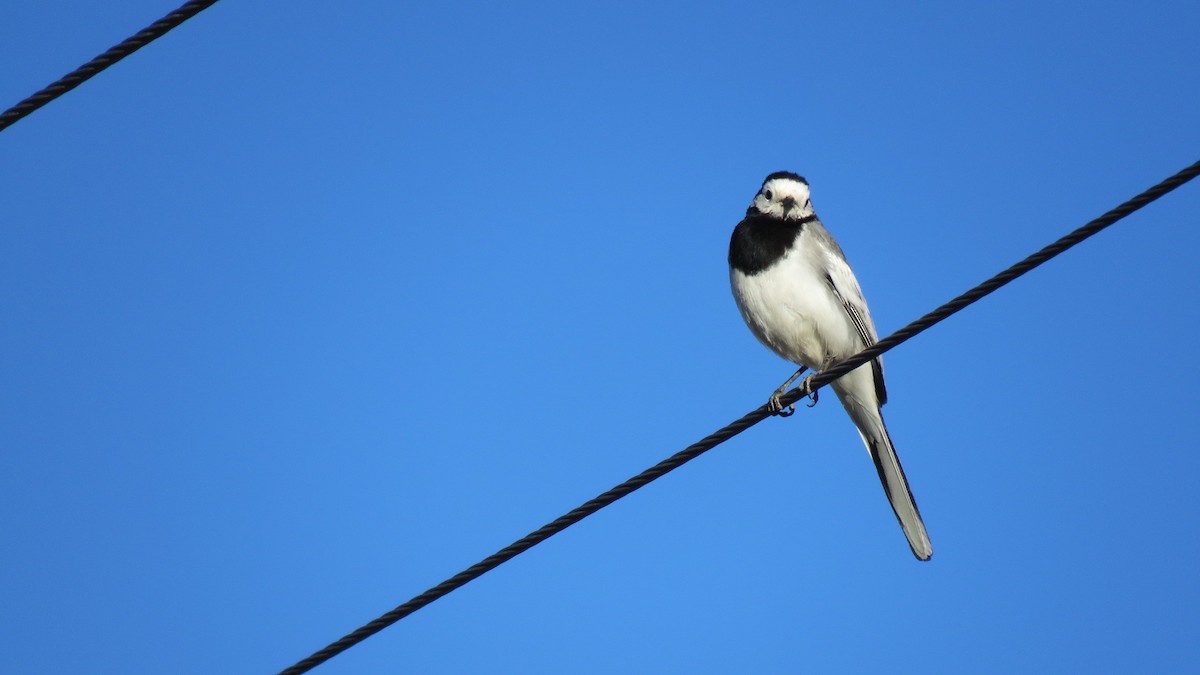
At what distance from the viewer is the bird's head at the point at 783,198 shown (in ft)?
24.1

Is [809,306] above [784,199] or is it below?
below

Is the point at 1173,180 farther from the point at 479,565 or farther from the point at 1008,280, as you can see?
the point at 479,565

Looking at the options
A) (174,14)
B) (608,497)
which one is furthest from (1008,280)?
(174,14)

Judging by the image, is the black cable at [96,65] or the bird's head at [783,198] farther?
the bird's head at [783,198]

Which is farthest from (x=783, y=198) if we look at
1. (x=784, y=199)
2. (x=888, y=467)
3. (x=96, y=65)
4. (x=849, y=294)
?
(x=96, y=65)

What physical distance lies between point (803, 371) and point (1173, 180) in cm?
401

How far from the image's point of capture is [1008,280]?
3.98 meters

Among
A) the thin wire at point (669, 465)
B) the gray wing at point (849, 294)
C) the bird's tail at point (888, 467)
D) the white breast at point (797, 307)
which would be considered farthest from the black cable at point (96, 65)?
Result: the bird's tail at point (888, 467)

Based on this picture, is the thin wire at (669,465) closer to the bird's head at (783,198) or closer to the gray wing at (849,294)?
the gray wing at (849,294)

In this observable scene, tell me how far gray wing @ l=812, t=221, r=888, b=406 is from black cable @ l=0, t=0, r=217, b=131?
172 inches

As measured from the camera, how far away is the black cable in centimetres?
366

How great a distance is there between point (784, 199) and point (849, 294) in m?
0.71

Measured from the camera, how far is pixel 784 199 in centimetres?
740

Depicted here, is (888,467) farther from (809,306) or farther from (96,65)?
(96,65)
